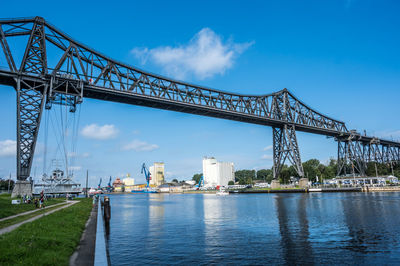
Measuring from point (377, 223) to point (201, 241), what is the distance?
14209mm

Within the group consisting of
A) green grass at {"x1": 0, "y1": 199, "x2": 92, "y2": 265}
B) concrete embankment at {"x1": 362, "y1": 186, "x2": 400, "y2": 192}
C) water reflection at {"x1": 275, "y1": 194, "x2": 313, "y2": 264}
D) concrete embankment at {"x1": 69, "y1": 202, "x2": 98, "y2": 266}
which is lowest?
concrete embankment at {"x1": 362, "y1": 186, "x2": 400, "y2": 192}

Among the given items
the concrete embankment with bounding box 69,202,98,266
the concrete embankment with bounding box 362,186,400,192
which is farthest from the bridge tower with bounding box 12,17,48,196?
the concrete embankment with bounding box 362,186,400,192

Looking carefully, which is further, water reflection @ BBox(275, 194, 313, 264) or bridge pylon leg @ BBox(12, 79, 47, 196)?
bridge pylon leg @ BBox(12, 79, 47, 196)

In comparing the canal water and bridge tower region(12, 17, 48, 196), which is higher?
bridge tower region(12, 17, 48, 196)

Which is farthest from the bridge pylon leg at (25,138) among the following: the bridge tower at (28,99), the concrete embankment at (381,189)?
the concrete embankment at (381,189)

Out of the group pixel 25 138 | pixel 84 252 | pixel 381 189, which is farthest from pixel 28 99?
pixel 381 189

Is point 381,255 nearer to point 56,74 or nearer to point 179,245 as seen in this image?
point 179,245

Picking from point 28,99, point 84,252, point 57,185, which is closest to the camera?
point 84,252

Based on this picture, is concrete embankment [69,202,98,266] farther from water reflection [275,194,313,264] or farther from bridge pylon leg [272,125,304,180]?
bridge pylon leg [272,125,304,180]

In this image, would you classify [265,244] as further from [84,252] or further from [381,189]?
[381,189]

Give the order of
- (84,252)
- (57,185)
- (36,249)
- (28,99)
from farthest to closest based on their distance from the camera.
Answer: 1. (57,185)
2. (28,99)
3. (84,252)
4. (36,249)

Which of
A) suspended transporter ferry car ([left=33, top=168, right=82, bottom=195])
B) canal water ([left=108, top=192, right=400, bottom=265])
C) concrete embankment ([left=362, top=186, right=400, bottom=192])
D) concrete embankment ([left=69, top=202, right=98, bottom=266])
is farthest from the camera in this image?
concrete embankment ([left=362, top=186, right=400, bottom=192])

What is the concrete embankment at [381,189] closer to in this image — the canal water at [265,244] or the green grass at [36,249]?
the canal water at [265,244]

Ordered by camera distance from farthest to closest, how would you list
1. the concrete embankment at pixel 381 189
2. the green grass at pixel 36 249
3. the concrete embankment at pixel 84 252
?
the concrete embankment at pixel 381 189, the concrete embankment at pixel 84 252, the green grass at pixel 36 249
